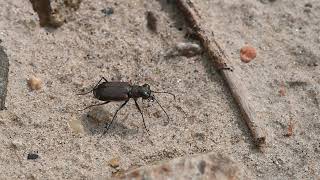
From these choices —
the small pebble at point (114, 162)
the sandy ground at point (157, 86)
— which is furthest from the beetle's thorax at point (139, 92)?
the small pebble at point (114, 162)

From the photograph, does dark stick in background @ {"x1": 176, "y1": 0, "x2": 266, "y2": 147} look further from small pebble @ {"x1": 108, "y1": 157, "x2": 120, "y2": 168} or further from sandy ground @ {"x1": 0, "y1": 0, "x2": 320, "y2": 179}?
small pebble @ {"x1": 108, "y1": 157, "x2": 120, "y2": 168}

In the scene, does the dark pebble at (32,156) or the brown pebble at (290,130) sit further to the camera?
the brown pebble at (290,130)

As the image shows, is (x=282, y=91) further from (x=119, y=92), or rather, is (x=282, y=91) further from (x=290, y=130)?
(x=119, y=92)

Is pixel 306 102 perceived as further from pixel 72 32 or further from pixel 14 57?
pixel 14 57

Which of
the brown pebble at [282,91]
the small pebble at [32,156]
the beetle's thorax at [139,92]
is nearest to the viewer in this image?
the small pebble at [32,156]

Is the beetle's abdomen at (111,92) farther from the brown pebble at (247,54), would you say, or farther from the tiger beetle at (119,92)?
the brown pebble at (247,54)

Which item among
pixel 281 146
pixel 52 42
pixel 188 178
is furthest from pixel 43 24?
pixel 281 146
